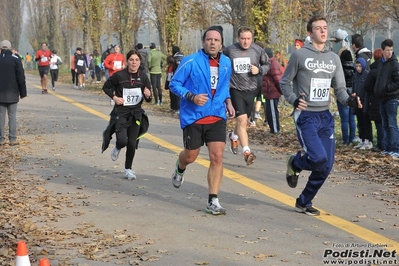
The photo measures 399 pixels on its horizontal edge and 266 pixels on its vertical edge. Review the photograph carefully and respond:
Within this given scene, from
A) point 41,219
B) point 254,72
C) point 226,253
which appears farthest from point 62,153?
point 226,253

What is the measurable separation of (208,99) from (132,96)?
285 cm

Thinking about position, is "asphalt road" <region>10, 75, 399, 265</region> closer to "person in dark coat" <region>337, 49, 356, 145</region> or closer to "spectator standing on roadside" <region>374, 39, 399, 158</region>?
"person in dark coat" <region>337, 49, 356, 145</region>

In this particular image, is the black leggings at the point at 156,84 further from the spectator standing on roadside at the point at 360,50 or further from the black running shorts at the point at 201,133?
the black running shorts at the point at 201,133

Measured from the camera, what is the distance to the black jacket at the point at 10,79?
50.0ft

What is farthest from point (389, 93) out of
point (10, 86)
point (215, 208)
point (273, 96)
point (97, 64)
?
point (97, 64)

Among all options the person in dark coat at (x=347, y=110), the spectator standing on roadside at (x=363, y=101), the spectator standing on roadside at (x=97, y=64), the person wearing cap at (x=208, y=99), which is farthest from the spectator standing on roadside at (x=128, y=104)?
the spectator standing on roadside at (x=97, y=64)

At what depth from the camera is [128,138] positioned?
36.2 feet

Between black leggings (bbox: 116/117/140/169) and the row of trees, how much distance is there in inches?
439

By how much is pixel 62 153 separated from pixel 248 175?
420 cm

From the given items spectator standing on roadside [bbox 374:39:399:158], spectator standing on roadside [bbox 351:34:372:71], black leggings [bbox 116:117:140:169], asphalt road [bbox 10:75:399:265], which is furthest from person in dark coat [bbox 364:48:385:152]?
black leggings [bbox 116:117:140:169]

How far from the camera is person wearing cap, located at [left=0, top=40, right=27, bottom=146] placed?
15266mm

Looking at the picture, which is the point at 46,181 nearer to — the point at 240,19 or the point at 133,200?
the point at 133,200

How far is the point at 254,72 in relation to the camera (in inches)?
474

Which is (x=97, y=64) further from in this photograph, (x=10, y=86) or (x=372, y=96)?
(x=372, y=96)
